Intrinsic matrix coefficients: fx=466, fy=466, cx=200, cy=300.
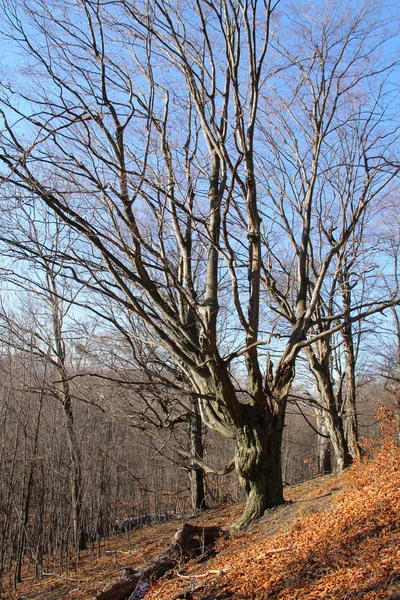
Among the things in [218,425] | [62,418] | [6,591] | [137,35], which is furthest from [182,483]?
[137,35]

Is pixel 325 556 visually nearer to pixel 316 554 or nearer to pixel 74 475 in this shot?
pixel 316 554

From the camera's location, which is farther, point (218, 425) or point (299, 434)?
point (299, 434)

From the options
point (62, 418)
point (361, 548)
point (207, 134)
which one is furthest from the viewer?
point (62, 418)

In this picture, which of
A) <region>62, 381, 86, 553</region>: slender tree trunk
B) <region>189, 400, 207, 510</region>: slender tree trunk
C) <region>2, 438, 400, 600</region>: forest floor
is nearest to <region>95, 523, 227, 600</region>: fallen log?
<region>2, 438, 400, 600</region>: forest floor

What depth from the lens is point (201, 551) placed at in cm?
531

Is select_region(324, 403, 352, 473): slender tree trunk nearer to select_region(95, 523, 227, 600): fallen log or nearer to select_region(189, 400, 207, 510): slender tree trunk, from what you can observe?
select_region(189, 400, 207, 510): slender tree trunk

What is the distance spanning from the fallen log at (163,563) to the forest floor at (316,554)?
12 centimetres

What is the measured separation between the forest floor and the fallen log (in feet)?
0.39

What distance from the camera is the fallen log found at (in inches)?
191

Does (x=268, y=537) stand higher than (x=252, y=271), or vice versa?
(x=252, y=271)

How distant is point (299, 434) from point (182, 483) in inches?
501

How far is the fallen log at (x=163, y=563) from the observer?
191 inches

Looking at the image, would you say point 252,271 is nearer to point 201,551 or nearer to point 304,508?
point 304,508

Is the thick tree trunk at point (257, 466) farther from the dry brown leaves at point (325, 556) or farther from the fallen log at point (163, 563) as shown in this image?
the fallen log at point (163, 563)
